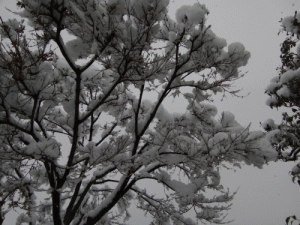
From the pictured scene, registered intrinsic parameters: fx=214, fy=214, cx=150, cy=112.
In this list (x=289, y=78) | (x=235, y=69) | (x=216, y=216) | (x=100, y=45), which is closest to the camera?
(x=100, y=45)

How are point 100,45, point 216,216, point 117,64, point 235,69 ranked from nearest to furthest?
point 100,45 < point 117,64 < point 235,69 < point 216,216

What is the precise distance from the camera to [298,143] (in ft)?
17.5

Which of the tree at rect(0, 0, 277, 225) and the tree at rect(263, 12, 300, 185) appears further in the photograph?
the tree at rect(263, 12, 300, 185)

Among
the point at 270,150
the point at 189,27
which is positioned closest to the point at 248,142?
the point at 270,150

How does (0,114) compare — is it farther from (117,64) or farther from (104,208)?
(104,208)

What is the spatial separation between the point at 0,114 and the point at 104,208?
2777 millimetres

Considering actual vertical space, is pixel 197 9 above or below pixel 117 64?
above

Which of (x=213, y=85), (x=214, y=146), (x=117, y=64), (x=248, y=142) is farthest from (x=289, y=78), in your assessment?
(x=117, y=64)

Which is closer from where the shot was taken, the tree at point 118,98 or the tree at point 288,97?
the tree at point 118,98

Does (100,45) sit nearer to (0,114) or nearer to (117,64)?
(117,64)

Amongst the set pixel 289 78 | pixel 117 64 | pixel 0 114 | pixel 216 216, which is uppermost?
pixel 289 78

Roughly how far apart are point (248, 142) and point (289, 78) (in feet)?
8.53

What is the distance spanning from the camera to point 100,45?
3.14 meters

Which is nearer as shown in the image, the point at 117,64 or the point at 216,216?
the point at 117,64
